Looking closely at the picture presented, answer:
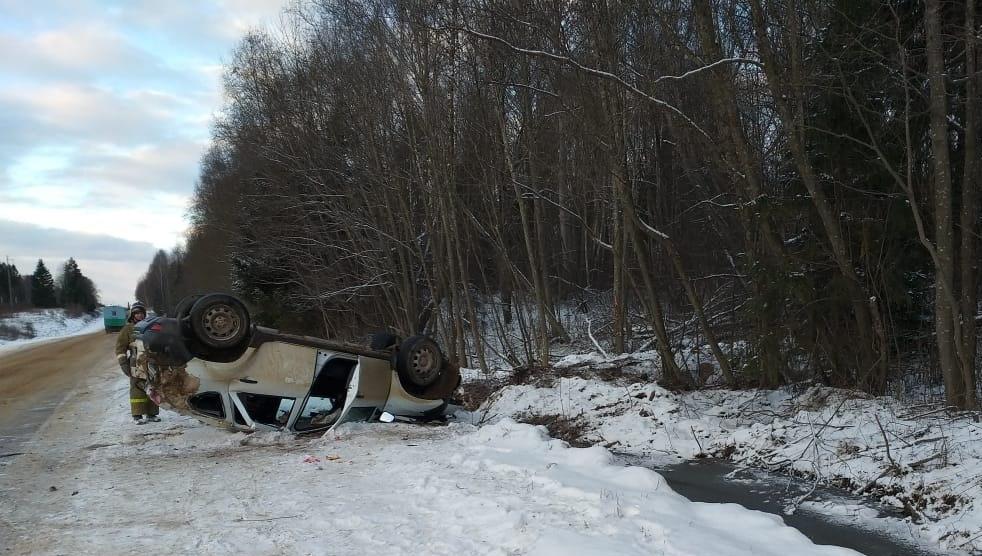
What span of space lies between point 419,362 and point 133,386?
→ 169 inches

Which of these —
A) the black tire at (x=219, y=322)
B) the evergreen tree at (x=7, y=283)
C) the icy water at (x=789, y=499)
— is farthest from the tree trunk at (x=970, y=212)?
the evergreen tree at (x=7, y=283)

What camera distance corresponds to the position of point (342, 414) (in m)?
8.09

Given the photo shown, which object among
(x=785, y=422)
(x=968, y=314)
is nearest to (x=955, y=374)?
(x=968, y=314)

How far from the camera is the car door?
7758 millimetres

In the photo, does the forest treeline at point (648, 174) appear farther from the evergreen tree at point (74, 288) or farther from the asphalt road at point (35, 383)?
the evergreen tree at point (74, 288)

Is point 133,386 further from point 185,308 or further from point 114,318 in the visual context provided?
point 114,318

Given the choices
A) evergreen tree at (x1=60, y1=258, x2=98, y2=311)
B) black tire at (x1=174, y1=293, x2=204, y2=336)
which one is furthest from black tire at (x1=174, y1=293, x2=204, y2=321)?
evergreen tree at (x1=60, y1=258, x2=98, y2=311)

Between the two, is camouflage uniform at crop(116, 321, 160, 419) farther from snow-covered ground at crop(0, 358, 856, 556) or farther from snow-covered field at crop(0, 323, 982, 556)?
snow-covered ground at crop(0, 358, 856, 556)

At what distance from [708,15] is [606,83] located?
2007mm

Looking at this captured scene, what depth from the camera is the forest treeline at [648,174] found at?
820 centimetres

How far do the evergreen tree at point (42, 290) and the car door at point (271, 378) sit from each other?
98428 mm

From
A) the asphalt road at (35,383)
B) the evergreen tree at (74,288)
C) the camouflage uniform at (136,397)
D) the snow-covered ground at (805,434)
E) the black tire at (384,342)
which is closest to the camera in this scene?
the snow-covered ground at (805,434)

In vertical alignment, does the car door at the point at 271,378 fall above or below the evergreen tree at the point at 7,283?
below

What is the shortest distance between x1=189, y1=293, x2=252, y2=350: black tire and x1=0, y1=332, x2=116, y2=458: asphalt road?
8.22 ft
